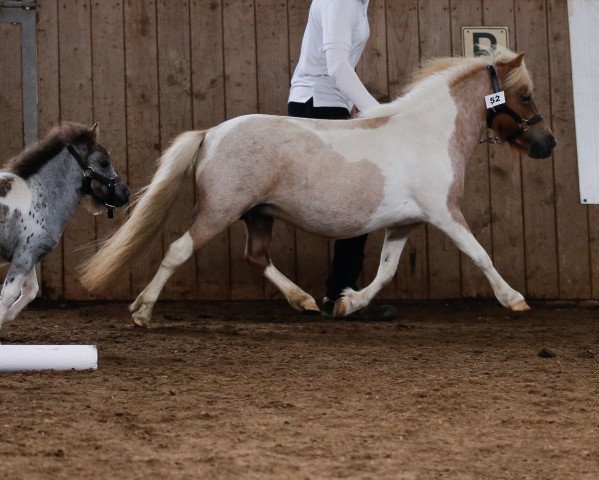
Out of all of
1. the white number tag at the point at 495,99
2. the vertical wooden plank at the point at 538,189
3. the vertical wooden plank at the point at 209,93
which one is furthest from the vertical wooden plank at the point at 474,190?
the vertical wooden plank at the point at 209,93

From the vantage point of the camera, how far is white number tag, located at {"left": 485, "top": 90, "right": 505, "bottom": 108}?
4949 millimetres

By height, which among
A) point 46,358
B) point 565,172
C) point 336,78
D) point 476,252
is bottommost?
point 46,358

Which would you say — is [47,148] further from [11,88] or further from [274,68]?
[274,68]

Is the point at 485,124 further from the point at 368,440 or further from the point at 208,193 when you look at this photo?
the point at 368,440

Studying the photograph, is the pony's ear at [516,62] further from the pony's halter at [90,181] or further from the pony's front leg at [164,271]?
the pony's halter at [90,181]

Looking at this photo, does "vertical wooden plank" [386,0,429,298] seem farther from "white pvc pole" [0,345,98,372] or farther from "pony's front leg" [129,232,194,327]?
"white pvc pole" [0,345,98,372]

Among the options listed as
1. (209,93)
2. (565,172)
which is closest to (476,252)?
(565,172)

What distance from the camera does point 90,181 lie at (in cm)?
439

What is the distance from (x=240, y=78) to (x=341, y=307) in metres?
2.07

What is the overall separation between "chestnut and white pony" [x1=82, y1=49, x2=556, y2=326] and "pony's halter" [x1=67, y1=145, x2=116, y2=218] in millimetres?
246

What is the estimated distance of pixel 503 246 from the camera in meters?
6.38

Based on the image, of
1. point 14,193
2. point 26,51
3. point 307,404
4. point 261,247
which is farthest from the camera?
point 26,51

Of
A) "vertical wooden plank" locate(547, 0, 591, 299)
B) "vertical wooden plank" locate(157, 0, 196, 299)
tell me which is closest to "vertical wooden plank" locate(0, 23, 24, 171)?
"vertical wooden plank" locate(157, 0, 196, 299)

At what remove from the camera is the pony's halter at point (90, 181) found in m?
4.38
